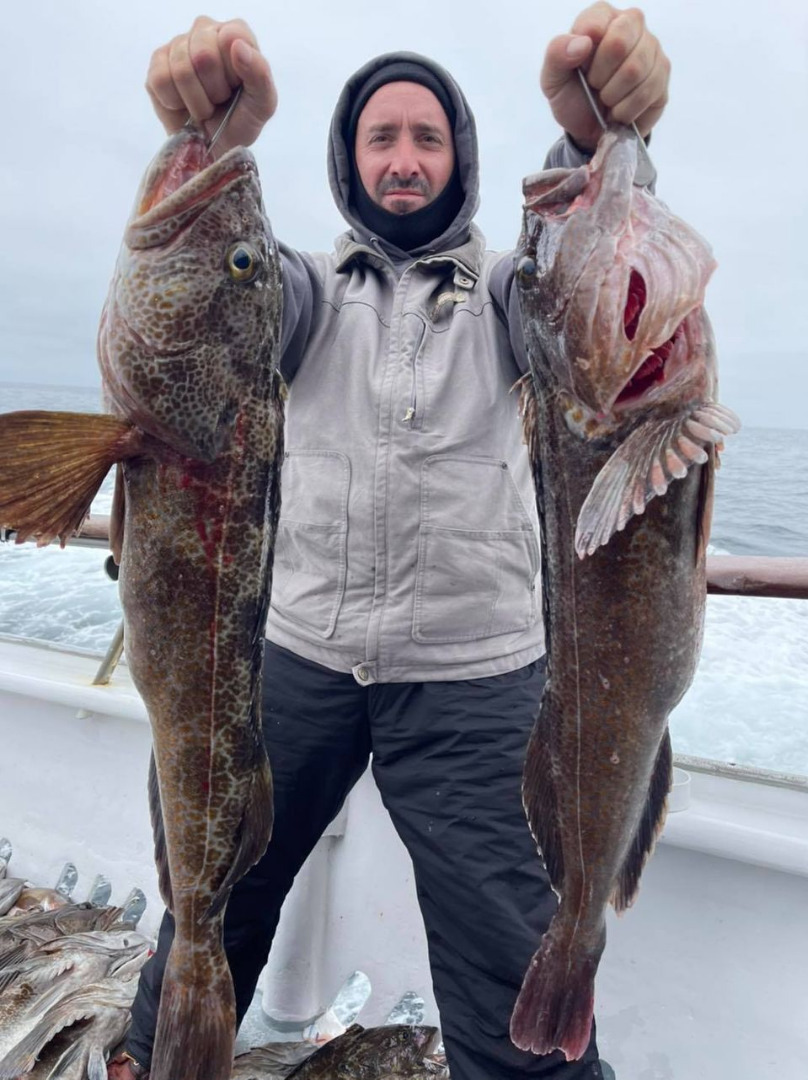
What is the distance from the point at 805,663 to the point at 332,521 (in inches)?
241

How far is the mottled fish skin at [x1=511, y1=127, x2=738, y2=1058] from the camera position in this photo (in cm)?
177

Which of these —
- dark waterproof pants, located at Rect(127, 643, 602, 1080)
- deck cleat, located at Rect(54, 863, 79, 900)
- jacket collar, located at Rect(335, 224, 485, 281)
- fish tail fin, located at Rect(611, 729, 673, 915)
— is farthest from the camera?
deck cleat, located at Rect(54, 863, 79, 900)

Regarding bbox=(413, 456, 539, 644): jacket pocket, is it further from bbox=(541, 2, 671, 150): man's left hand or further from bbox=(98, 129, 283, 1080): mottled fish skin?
bbox=(541, 2, 671, 150): man's left hand

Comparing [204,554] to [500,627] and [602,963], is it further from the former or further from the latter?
[602,963]

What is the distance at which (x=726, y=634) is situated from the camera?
7.88m

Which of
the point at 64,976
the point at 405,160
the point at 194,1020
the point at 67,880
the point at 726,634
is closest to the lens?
the point at 194,1020

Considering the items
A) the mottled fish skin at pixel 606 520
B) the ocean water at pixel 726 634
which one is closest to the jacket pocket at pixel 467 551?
the mottled fish skin at pixel 606 520

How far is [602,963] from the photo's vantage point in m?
3.26

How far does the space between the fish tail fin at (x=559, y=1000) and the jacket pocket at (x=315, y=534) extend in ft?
3.66

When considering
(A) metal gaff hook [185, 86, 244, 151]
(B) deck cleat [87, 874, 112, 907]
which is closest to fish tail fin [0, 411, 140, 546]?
(A) metal gaff hook [185, 86, 244, 151]

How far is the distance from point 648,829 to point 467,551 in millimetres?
954

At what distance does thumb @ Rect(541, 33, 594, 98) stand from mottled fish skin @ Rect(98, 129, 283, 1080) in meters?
0.73

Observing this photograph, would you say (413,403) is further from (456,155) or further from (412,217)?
(456,155)

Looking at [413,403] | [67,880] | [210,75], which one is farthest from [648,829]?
[67,880]
